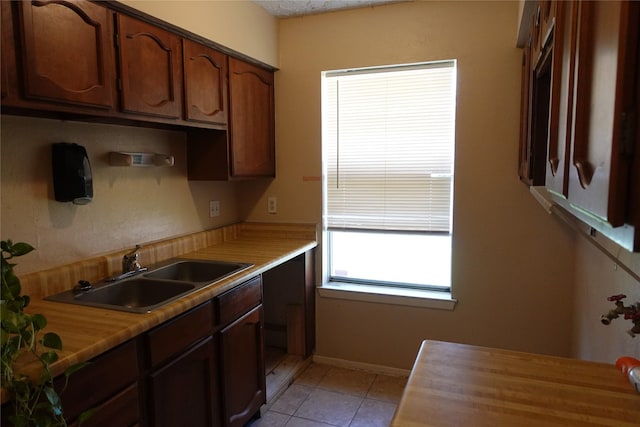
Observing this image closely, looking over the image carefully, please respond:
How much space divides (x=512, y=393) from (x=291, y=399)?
1.77 metres

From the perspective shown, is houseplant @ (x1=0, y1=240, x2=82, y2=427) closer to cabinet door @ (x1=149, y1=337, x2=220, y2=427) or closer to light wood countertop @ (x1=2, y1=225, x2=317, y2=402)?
light wood countertop @ (x1=2, y1=225, x2=317, y2=402)

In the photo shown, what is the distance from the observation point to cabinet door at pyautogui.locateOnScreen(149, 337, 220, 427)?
1.52m

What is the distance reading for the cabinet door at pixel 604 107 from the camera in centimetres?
50

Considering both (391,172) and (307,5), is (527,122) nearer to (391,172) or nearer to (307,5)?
(391,172)

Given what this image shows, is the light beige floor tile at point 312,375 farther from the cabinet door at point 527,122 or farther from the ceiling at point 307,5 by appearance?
the ceiling at point 307,5

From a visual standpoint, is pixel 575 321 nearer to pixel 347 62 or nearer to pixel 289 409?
pixel 289 409

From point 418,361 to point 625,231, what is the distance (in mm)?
821

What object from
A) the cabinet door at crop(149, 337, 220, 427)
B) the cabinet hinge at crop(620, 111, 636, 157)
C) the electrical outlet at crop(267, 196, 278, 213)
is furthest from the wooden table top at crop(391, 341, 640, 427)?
the electrical outlet at crop(267, 196, 278, 213)

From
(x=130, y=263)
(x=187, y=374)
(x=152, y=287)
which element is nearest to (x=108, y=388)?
(x=187, y=374)

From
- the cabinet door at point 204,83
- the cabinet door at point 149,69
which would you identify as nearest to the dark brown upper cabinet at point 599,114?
the cabinet door at point 149,69

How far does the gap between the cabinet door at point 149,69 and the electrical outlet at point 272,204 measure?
43.6 inches

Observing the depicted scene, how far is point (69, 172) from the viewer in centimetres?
173

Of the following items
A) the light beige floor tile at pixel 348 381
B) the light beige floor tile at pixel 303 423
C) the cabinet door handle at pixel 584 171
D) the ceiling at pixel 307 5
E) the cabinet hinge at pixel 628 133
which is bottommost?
the light beige floor tile at pixel 303 423

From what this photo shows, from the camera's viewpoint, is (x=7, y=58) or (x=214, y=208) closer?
(x=7, y=58)
